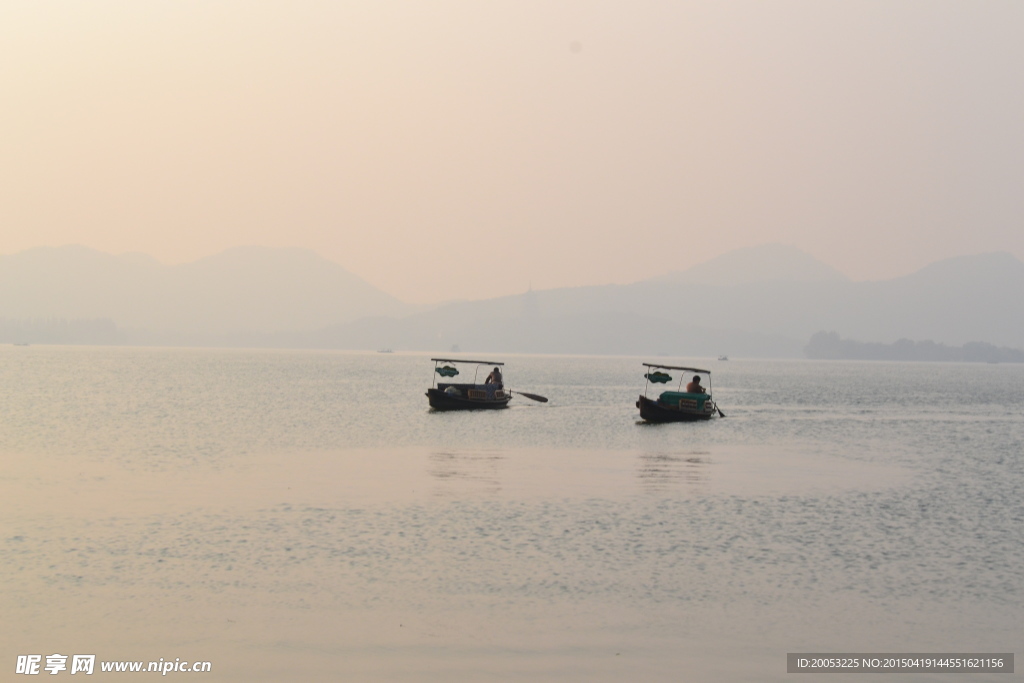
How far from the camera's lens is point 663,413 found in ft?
250

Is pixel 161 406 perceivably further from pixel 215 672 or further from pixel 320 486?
pixel 215 672

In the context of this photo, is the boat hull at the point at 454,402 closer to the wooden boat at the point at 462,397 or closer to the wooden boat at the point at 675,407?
the wooden boat at the point at 462,397

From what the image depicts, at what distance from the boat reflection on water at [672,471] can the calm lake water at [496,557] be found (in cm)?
38

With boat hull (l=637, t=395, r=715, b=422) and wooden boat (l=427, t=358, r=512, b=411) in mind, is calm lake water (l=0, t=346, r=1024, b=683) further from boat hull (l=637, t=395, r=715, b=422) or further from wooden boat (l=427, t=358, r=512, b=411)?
wooden boat (l=427, t=358, r=512, b=411)

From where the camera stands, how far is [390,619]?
19562mm

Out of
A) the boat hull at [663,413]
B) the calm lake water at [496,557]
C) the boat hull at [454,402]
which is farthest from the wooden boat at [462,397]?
the calm lake water at [496,557]

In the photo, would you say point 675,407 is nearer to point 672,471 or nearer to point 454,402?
point 454,402

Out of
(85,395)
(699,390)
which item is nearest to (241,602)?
(699,390)

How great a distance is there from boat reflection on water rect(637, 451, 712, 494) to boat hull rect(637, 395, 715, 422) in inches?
773

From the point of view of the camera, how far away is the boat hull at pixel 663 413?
7500 cm

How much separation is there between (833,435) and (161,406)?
60.3 metres

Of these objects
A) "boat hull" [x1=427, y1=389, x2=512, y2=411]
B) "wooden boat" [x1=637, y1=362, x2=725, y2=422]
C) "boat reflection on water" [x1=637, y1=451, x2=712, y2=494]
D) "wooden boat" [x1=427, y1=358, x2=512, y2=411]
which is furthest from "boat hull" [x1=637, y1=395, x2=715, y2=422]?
"boat reflection on water" [x1=637, y1=451, x2=712, y2=494]

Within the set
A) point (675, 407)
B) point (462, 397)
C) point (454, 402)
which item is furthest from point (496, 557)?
point (462, 397)

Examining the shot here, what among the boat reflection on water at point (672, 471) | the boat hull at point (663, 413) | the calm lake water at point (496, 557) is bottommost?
the calm lake water at point (496, 557)
